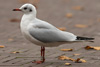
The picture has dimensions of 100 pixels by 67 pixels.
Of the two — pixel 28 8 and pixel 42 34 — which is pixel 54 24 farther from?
pixel 42 34

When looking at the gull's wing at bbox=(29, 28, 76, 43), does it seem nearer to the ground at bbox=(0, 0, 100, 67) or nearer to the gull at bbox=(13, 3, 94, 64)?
the gull at bbox=(13, 3, 94, 64)

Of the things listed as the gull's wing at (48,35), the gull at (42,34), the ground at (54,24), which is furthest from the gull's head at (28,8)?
the ground at (54,24)

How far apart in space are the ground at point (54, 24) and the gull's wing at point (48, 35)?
1.49ft

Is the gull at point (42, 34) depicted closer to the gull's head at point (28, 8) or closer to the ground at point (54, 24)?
the gull's head at point (28, 8)

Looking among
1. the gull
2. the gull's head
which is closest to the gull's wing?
the gull

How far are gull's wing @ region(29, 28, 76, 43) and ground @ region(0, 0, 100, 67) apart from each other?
454mm

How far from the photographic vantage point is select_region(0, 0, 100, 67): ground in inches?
262

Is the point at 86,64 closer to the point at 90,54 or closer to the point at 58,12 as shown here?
the point at 90,54

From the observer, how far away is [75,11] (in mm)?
13359

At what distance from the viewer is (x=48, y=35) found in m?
6.29

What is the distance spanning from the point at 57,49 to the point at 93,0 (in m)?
8.73

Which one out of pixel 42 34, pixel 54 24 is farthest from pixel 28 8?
pixel 54 24

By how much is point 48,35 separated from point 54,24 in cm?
475

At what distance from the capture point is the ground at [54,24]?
6658mm
